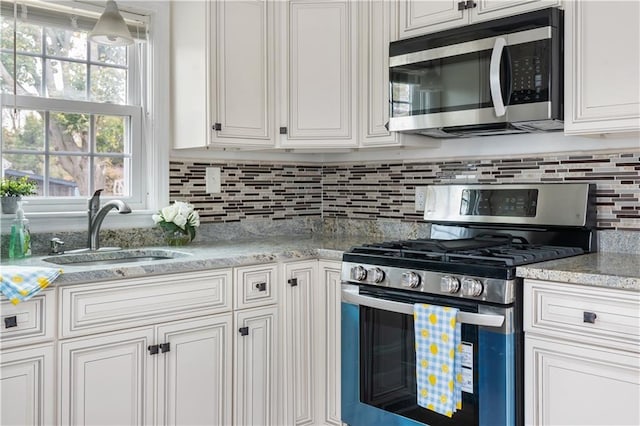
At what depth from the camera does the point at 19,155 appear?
2447 mm

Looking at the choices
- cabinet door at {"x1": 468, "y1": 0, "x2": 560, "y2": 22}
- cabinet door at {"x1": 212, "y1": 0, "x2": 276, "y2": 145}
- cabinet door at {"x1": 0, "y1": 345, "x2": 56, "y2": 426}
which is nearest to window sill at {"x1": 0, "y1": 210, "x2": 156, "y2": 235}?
cabinet door at {"x1": 212, "y1": 0, "x2": 276, "y2": 145}

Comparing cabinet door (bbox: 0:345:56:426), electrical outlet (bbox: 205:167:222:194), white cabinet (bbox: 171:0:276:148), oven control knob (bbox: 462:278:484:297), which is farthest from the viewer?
electrical outlet (bbox: 205:167:222:194)

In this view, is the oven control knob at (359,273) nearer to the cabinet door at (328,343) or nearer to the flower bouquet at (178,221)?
the cabinet door at (328,343)

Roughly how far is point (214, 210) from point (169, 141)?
39 centimetres

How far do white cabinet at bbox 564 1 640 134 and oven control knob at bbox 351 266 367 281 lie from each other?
34.3 inches

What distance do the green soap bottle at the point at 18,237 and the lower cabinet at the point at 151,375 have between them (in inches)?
21.2

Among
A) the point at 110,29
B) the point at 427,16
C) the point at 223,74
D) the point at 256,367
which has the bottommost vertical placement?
the point at 256,367

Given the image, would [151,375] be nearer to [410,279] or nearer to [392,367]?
[392,367]

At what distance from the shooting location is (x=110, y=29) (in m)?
2.33

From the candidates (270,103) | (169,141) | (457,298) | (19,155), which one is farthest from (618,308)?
(19,155)

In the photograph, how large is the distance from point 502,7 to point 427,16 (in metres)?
0.34

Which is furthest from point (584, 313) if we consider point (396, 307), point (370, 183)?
point (370, 183)

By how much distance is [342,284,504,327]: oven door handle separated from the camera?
184cm

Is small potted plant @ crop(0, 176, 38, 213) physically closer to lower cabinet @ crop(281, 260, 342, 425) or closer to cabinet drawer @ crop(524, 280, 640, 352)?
lower cabinet @ crop(281, 260, 342, 425)
